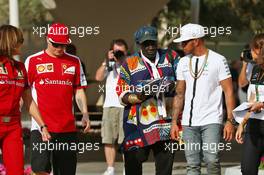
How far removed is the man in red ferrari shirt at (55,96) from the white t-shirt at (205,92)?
1.25 meters

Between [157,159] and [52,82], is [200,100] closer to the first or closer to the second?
[157,159]

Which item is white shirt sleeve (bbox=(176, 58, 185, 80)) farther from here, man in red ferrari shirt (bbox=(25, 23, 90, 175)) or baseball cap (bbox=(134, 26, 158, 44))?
man in red ferrari shirt (bbox=(25, 23, 90, 175))

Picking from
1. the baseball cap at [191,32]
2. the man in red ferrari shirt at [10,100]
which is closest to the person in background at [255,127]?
the baseball cap at [191,32]

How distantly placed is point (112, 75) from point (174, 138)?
400cm

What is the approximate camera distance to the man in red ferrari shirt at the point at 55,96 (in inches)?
358

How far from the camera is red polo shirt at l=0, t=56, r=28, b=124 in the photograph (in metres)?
8.01

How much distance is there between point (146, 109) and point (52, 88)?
104 cm

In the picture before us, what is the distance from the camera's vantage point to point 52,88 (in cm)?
912

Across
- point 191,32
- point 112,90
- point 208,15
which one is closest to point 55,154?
point 191,32

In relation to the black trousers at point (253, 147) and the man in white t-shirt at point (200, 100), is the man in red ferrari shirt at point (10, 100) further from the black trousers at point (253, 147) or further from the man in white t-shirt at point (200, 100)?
the black trousers at point (253, 147)

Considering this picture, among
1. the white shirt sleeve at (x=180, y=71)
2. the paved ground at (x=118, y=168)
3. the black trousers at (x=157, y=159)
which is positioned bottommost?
the paved ground at (x=118, y=168)

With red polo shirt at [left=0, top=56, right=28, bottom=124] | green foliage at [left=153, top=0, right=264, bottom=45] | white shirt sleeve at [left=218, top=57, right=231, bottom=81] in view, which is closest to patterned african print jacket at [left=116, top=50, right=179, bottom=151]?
white shirt sleeve at [left=218, top=57, right=231, bottom=81]

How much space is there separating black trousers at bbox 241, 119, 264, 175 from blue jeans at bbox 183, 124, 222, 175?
0.41 meters

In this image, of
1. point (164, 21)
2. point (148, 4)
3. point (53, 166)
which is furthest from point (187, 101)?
point (164, 21)
